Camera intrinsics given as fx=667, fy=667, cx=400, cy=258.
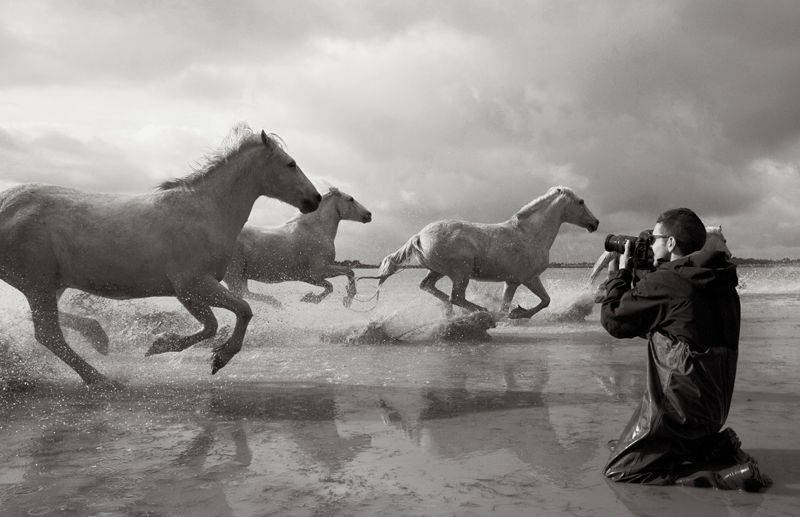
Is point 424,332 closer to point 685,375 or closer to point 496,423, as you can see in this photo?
point 496,423

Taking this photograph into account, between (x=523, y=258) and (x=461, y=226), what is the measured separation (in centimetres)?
121

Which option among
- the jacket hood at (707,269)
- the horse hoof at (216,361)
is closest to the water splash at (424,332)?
the horse hoof at (216,361)

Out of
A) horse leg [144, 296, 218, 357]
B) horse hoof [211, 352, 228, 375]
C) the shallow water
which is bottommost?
the shallow water

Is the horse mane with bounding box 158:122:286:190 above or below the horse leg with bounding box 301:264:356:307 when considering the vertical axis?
above

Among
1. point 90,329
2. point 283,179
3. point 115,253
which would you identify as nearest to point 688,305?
point 115,253

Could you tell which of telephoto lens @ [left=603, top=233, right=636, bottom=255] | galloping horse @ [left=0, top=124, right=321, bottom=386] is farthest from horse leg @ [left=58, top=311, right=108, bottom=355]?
telephoto lens @ [left=603, top=233, right=636, bottom=255]

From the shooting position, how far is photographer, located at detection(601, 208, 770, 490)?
2.88 metres

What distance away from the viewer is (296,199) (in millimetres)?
7090

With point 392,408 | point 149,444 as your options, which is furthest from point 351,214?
point 149,444

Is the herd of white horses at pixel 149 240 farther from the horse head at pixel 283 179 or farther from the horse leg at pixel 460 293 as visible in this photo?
the horse leg at pixel 460 293

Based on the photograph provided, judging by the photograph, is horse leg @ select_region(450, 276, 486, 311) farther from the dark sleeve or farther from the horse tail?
the dark sleeve

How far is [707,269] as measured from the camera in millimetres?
2924

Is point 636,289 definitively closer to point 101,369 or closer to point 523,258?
point 101,369

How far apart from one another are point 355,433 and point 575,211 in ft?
31.6
